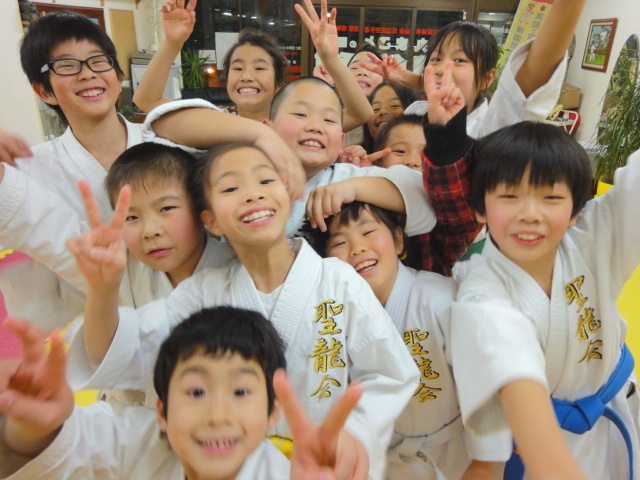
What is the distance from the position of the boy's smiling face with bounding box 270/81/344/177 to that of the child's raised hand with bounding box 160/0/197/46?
1.70 ft

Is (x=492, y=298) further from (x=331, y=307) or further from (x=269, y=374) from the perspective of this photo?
(x=269, y=374)

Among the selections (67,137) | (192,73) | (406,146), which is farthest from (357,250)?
(192,73)

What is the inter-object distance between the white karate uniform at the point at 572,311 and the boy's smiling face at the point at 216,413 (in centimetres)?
51

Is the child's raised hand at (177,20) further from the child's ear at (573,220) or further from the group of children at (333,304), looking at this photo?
the child's ear at (573,220)

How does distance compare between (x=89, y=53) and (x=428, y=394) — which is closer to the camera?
(x=428, y=394)

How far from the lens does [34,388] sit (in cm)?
96

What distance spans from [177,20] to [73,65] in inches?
16.5

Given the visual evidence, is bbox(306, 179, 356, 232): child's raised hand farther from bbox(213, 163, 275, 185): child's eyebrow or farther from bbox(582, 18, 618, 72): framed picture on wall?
bbox(582, 18, 618, 72): framed picture on wall

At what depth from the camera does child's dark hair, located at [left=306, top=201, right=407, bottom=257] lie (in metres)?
1.42

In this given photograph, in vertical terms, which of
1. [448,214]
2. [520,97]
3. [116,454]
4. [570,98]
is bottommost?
[116,454]

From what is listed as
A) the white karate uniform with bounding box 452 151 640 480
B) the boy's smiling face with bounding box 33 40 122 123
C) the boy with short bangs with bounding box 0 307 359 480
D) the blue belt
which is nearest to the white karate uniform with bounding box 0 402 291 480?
the boy with short bangs with bounding box 0 307 359 480

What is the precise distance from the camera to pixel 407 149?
1.83 metres

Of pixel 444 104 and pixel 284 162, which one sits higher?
pixel 444 104

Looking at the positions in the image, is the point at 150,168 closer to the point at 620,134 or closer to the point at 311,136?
the point at 311,136
